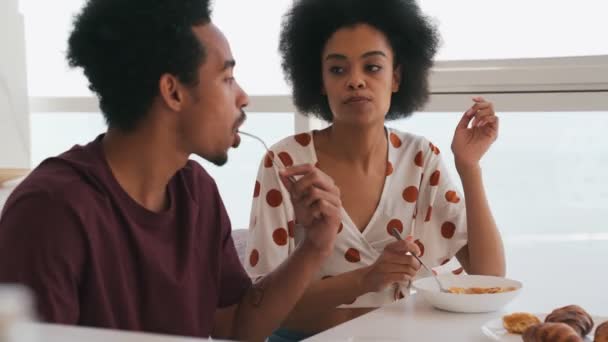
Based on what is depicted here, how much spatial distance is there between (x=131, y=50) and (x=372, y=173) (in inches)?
30.4

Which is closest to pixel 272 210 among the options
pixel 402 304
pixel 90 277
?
pixel 402 304

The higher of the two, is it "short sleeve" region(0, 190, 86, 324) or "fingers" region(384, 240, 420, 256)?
"short sleeve" region(0, 190, 86, 324)

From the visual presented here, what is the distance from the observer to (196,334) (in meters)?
1.45

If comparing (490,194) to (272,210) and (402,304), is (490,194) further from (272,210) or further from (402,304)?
(402,304)

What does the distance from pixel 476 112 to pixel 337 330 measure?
779 mm

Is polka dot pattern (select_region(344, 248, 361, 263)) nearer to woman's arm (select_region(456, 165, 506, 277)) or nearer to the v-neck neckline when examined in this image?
the v-neck neckline

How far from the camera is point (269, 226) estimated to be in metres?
1.88

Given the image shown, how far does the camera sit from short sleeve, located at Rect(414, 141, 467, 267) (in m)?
1.96

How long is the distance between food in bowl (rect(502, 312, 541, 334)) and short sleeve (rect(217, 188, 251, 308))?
500mm

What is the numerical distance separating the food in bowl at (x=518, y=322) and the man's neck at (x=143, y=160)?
0.59 metres

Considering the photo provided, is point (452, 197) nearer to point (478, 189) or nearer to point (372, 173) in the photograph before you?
point (478, 189)

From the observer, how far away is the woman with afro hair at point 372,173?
6.15ft

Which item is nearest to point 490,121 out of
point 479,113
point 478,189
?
point 479,113

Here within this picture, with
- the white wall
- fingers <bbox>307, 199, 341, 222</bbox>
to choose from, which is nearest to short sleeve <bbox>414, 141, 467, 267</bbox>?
fingers <bbox>307, 199, 341, 222</bbox>
